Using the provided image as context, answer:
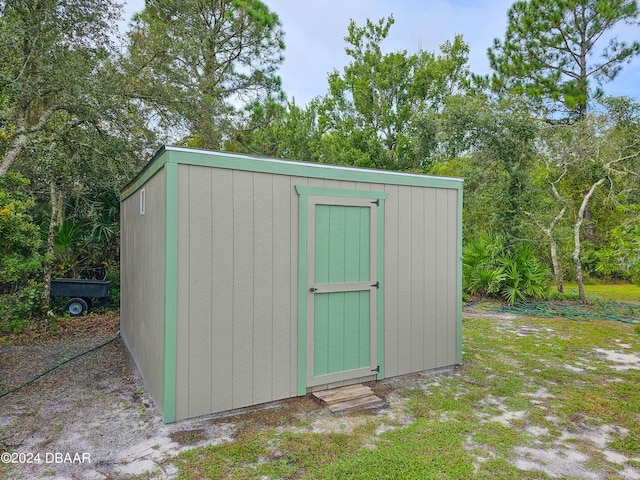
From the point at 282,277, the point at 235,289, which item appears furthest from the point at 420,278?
the point at 235,289

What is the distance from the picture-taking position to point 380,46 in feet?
51.7

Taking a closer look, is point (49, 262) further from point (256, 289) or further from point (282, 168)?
point (282, 168)

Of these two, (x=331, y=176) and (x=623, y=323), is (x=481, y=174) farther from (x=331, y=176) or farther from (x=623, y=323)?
(x=331, y=176)

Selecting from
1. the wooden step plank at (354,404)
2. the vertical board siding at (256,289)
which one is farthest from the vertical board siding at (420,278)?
the wooden step plank at (354,404)

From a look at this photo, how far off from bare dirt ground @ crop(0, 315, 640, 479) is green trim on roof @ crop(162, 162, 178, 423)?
0.19 metres

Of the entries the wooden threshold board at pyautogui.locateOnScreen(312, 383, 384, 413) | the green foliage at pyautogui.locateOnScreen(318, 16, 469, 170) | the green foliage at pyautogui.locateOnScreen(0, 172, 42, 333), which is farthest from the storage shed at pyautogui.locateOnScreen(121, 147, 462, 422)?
the green foliage at pyautogui.locateOnScreen(318, 16, 469, 170)

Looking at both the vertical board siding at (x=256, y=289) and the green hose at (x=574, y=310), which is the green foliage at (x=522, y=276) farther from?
the vertical board siding at (x=256, y=289)

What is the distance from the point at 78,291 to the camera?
6.11 meters

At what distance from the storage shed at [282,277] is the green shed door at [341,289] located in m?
0.01

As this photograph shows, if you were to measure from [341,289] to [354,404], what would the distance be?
91 cm

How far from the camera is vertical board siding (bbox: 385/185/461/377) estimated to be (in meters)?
3.73

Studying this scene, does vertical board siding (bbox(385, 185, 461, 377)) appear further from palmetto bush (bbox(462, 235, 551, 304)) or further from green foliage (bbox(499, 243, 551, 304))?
green foliage (bbox(499, 243, 551, 304))

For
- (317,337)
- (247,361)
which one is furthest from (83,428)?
(317,337)

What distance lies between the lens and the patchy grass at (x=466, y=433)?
221cm
